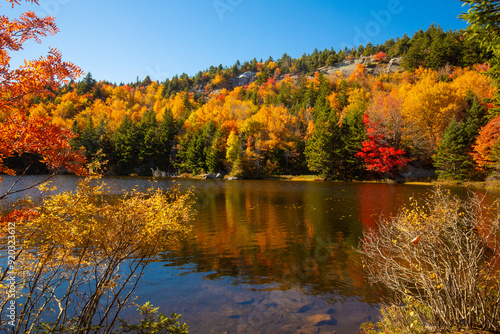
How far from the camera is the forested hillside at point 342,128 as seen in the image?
3800 centimetres

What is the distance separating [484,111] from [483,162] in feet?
32.0

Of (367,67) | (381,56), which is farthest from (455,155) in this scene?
(381,56)

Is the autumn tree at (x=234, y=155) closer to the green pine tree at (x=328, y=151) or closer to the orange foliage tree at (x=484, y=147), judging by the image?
the green pine tree at (x=328, y=151)

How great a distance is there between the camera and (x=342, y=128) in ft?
164

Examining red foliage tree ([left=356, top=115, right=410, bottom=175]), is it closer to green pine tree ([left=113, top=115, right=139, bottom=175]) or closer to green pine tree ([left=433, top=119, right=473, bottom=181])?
green pine tree ([left=433, top=119, right=473, bottom=181])

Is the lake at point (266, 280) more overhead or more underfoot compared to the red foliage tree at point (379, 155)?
more underfoot

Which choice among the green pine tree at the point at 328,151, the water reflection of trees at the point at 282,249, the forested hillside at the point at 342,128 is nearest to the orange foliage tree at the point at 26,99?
the water reflection of trees at the point at 282,249

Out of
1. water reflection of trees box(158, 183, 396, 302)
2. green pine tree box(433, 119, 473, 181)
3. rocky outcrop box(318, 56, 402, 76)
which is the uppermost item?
rocky outcrop box(318, 56, 402, 76)

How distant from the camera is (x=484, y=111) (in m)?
37.8

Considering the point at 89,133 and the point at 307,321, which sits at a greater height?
the point at 89,133

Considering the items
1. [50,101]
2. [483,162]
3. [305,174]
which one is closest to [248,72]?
[50,101]

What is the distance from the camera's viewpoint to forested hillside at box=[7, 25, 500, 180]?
38.0 m

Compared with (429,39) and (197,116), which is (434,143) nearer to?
(197,116)

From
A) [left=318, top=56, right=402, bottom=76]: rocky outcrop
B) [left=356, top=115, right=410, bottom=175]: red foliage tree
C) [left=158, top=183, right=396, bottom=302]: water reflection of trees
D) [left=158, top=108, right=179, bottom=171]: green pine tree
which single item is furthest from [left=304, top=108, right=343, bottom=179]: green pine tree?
[left=318, top=56, right=402, bottom=76]: rocky outcrop
